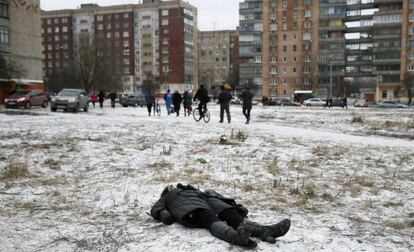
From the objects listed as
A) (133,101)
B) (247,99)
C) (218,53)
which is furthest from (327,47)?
(247,99)

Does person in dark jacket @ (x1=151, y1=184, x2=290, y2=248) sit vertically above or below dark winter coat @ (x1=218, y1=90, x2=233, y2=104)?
below

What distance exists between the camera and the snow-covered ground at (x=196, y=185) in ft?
15.7

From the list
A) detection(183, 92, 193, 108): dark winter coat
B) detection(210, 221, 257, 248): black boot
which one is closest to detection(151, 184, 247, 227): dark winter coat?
detection(210, 221, 257, 248): black boot

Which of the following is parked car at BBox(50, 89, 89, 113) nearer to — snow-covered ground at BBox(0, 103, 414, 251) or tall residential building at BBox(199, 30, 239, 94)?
snow-covered ground at BBox(0, 103, 414, 251)

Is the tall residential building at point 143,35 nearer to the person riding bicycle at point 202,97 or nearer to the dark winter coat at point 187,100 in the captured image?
the dark winter coat at point 187,100

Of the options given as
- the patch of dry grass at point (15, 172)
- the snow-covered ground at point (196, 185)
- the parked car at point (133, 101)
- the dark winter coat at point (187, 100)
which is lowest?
the snow-covered ground at point (196, 185)

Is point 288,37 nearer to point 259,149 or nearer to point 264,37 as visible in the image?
point 264,37

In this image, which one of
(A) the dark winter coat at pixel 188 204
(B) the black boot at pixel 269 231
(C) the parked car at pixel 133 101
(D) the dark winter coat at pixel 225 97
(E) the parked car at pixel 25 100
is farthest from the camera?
(C) the parked car at pixel 133 101

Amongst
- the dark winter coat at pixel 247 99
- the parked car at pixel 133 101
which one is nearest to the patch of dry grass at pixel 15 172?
the dark winter coat at pixel 247 99

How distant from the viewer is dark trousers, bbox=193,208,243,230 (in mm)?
4789

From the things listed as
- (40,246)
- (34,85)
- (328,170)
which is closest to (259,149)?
(328,170)

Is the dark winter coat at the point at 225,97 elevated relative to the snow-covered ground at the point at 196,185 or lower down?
elevated

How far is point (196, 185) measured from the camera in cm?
733

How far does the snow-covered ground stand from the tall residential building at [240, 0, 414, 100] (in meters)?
82.7
